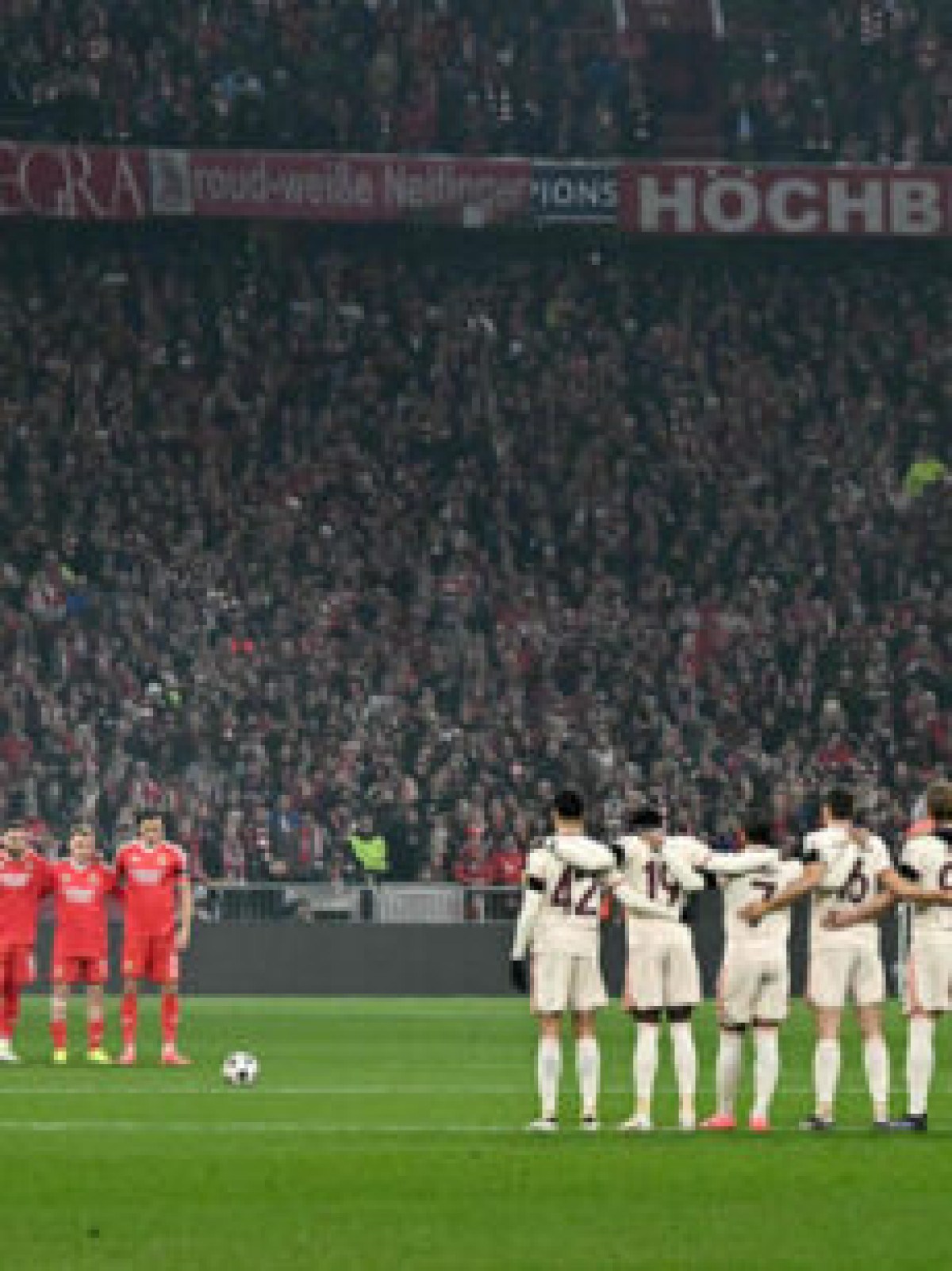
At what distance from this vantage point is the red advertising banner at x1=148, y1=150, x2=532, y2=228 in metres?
56.7

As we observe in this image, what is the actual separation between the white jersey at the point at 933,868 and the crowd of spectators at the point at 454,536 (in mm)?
24102

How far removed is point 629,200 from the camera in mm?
58438

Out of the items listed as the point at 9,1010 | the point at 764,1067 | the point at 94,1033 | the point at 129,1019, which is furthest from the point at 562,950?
the point at 9,1010

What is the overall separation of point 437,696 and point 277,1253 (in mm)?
35444

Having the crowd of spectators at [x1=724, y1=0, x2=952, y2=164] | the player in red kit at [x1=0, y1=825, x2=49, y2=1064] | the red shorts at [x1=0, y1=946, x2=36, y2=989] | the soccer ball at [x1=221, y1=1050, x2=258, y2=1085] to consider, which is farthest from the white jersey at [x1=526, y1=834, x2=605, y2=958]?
the crowd of spectators at [x1=724, y1=0, x2=952, y2=164]

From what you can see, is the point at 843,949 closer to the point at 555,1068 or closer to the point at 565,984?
the point at 565,984

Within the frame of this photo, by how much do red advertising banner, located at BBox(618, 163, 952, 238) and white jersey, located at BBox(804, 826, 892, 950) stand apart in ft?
122

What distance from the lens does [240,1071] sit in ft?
89.9

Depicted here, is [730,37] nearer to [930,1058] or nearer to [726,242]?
[726,242]

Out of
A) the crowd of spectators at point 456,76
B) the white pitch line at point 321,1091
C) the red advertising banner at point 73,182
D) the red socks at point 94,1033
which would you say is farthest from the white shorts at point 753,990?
the crowd of spectators at point 456,76

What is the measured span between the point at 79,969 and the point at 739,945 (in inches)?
434

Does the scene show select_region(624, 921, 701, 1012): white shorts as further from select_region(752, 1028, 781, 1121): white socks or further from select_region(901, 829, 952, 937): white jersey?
select_region(901, 829, 952, 937): white jersey

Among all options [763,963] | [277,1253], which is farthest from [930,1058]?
[277,1253]

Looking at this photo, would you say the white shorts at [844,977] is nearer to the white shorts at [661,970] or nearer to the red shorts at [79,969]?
the white shorts at [661,970]
